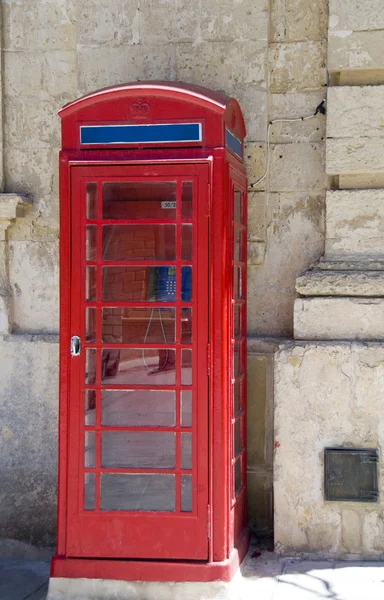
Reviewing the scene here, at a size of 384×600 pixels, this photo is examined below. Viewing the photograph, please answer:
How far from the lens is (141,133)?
4.22m

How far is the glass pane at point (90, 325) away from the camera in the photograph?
430 centimetres

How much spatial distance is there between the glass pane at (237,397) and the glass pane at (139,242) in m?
0.96

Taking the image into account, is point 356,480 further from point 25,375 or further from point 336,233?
point 25,375

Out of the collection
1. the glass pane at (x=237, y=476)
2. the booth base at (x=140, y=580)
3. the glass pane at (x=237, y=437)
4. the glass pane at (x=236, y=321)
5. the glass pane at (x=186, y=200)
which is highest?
the glass pane at (x=186, y=200)

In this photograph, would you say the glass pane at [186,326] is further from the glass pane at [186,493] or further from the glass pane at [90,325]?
the glass pane at [186,493]

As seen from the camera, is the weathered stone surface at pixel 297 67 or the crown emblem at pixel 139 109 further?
the weathered stone surface at pixel 297 67

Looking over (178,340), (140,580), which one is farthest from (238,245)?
(140,580)

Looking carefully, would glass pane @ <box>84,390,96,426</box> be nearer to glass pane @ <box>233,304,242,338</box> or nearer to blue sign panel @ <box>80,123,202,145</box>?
glass pane @ <box>233,304,242,338</box>

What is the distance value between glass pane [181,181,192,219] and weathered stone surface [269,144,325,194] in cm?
98

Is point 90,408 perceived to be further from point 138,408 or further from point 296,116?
point 296,116

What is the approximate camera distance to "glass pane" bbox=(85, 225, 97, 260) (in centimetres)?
427

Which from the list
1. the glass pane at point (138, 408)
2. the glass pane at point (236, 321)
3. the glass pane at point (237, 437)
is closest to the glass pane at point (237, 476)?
the glass pane at point (237, 437)

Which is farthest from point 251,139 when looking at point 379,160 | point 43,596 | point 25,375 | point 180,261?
point 43,596

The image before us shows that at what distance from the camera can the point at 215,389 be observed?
4.17 meters
